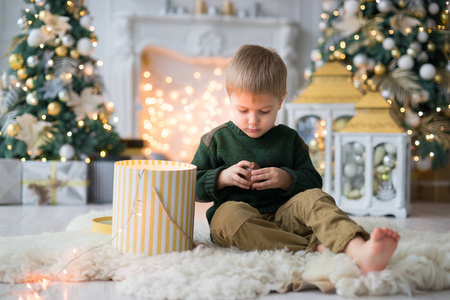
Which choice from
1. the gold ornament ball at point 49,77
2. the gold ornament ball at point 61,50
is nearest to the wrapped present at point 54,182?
the gold ornament ball at point 49,77

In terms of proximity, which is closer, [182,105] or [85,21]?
[85,21]

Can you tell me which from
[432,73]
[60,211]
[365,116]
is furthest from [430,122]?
[60,211]

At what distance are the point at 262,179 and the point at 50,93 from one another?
1.66m

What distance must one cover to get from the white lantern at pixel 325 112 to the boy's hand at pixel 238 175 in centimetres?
136

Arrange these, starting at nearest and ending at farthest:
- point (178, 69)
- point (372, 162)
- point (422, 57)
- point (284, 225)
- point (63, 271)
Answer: point (63, 271) → point (284, 225) → point (372, 162) → point (422, 57) → point (178, 69)

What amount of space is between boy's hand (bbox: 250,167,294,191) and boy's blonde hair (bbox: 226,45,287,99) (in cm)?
21

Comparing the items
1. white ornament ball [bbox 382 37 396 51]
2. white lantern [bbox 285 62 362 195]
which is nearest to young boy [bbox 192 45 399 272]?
white lantern [bbox 285 62 362 195]

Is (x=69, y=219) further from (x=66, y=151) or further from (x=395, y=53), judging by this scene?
(x=395, y=53)

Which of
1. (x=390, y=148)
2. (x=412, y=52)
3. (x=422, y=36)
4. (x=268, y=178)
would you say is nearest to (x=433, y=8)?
(x=422, y=36)

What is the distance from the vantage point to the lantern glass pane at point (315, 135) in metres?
2.68

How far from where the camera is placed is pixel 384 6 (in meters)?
2.85

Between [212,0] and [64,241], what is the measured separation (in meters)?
3.43

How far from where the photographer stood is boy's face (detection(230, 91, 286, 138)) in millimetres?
1342

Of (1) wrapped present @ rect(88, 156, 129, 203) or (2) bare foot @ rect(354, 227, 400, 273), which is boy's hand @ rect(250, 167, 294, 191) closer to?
(2) bare foot @ rect(354, 227, 400, 273)
